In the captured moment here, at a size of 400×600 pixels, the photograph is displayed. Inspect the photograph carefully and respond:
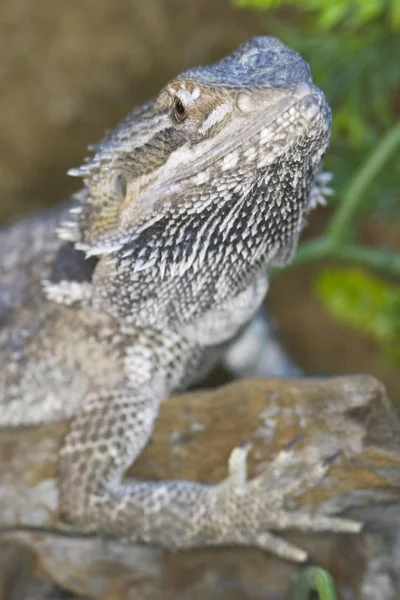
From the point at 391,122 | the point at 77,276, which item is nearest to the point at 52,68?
the point at 391,122

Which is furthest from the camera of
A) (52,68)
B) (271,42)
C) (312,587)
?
(52,68)

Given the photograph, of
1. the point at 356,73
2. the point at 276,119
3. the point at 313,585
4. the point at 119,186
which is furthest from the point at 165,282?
the point at 356,73

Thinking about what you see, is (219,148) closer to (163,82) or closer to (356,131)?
(356,131)

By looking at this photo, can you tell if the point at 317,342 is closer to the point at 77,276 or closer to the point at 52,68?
the point at 52,68

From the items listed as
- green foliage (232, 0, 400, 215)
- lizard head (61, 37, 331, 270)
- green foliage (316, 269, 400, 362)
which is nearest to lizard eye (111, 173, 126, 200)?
lizard head (61, 37, 331, 270)

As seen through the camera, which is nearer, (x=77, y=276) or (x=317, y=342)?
(x=77, y=276)

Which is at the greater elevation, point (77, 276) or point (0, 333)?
point (77, 276)

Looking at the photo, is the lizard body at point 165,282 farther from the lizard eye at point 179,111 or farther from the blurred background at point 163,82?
the blurred background at point 163,82
